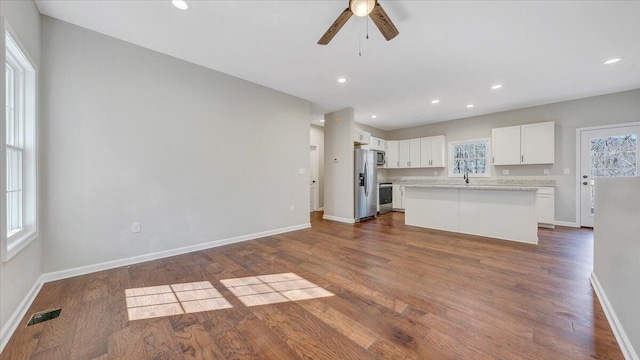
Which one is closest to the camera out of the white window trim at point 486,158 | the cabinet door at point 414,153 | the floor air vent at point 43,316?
the floor air vent at point 43,316

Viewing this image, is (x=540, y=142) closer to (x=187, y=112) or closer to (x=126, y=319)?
(x=187, y=112)

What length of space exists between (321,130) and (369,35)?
4.35 meters

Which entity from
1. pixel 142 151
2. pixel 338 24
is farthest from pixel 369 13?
pixel 142 151

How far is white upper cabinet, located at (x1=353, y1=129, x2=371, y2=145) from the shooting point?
5570mm

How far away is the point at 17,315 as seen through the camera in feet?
5.44

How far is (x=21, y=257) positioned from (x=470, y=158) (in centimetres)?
775

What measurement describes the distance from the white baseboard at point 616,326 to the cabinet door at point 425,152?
4689 mm

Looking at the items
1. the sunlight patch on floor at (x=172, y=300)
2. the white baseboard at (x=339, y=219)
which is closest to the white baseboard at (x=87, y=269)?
the sunlight patch on floor at (x=172, y=300)

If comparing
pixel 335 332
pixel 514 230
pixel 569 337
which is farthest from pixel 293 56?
pixel 514 230

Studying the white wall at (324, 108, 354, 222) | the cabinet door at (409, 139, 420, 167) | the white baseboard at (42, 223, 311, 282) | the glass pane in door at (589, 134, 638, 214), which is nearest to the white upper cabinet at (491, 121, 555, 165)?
the glass pane in door at (589, 134, 638, 214)

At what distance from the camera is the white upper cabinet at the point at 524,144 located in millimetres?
4762

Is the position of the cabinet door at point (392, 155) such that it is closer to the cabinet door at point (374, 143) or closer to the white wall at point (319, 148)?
the cabinet door at point (374, 143)

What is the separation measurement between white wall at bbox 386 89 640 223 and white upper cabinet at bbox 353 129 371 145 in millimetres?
2750

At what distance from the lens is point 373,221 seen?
5.34 meters
